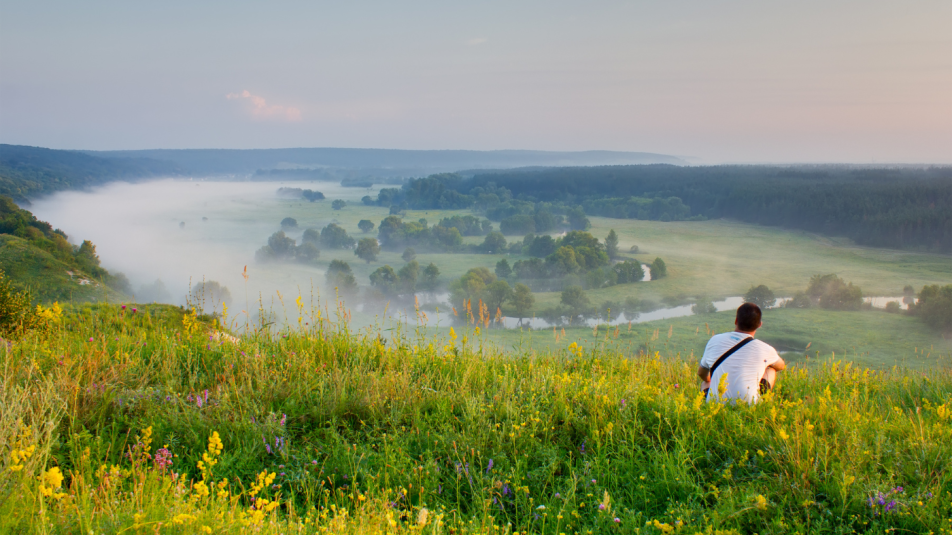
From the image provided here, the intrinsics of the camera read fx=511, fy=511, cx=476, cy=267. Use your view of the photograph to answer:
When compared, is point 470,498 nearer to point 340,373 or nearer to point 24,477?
point 340,373

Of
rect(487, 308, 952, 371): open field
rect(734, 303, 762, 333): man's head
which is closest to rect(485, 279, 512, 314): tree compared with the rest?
rect(487, 308, 952, 371): open field

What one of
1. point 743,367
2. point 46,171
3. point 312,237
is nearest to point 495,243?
point 312,237

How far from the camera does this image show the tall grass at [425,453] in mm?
2869

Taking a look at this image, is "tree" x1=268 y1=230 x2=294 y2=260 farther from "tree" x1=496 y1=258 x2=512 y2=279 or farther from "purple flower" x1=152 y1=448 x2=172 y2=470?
"purple flower" x1=152 y1=448 x2=172 y2=470

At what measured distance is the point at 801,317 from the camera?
67.1 metres

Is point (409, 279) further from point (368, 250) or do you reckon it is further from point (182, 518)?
point (182, 518)

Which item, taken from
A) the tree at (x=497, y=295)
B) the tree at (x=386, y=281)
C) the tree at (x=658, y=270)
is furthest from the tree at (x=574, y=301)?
the tree at (x=386, y=281)

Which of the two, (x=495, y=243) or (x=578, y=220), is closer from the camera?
(x=495, y=243)

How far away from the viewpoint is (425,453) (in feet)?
12.5

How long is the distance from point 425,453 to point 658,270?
106 m

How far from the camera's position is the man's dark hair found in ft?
16.0

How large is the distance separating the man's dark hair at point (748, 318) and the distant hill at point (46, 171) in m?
128

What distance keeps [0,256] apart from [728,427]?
50629 millimetres

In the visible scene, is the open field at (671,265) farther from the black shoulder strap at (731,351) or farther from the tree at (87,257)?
the black shoulder strap at (731,351)
